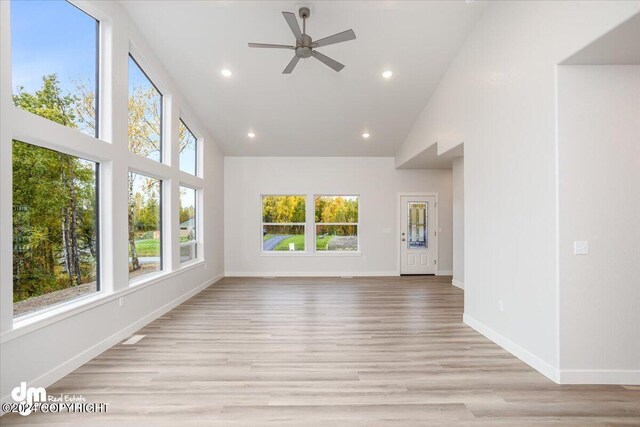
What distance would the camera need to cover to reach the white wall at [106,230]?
232 cm

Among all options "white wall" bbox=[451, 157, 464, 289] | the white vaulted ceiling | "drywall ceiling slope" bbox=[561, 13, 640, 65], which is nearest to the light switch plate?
"drywall ceiling slope" bbox=[561, 13, 640, 65]

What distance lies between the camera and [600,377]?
262 cm

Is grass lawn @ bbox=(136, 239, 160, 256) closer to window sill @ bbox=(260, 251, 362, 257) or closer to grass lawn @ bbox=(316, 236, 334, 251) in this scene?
window sill @ bbox=(260, 251, 362, 257)

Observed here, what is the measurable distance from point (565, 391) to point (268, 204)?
6417mm

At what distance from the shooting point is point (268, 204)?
7883mm

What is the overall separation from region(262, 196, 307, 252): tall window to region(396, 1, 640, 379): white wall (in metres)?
4.33

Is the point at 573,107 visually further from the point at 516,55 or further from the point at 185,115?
the point at 185,115

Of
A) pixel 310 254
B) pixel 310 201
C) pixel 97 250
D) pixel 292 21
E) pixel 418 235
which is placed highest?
pixel 292 21

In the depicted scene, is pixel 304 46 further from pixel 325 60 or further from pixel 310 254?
pixel 310 254

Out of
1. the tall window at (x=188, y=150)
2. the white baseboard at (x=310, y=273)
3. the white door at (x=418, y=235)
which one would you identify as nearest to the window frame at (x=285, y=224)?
the white baseboard at (x=310, y=273)

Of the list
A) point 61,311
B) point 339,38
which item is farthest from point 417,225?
point 61,311

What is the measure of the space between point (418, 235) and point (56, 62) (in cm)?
708

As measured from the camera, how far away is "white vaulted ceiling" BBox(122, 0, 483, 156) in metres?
3.87

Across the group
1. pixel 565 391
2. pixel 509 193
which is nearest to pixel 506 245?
pixel 509 193
